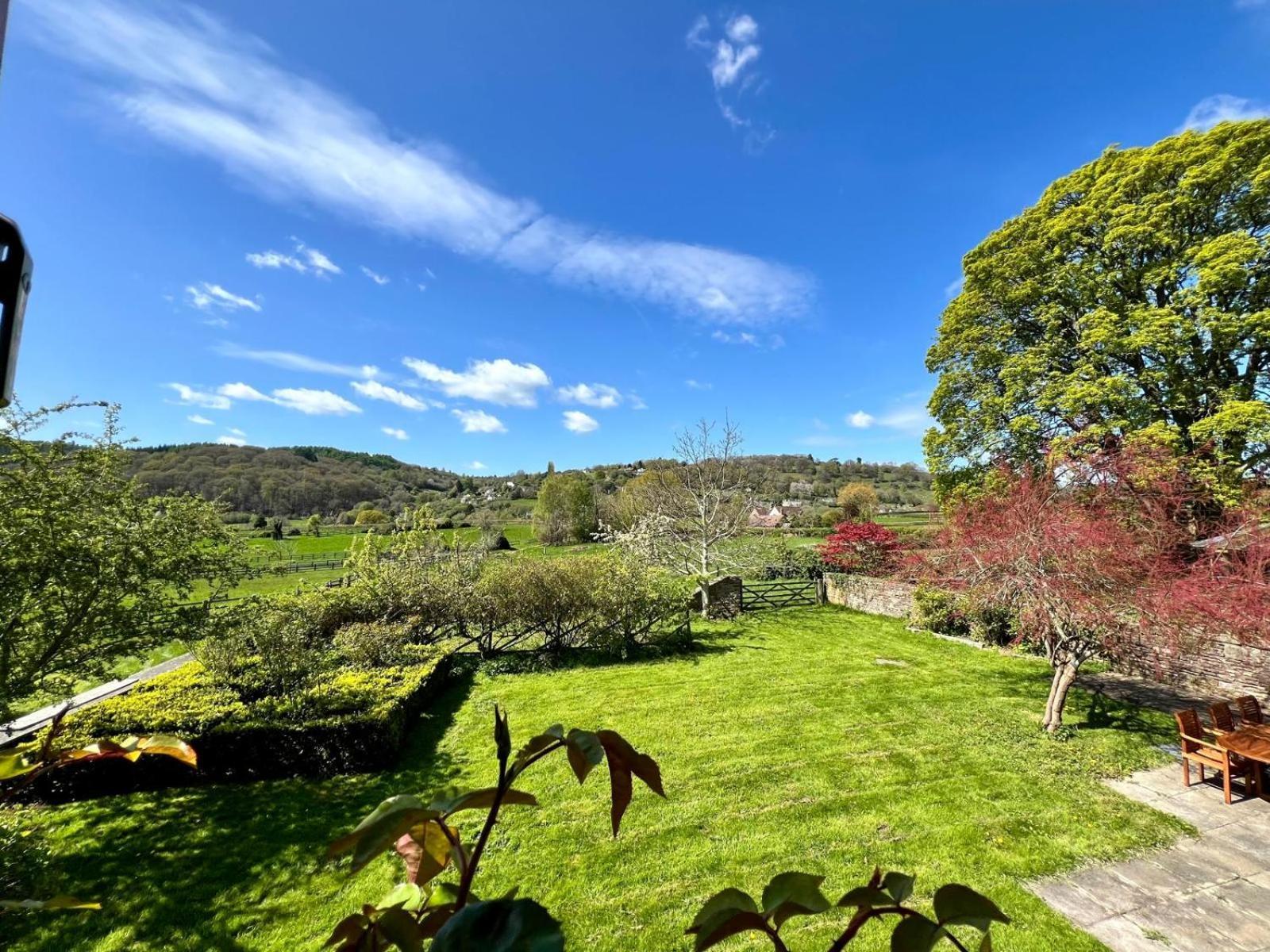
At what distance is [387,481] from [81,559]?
76.6 meters

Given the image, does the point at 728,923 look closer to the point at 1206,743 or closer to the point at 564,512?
the point at 1206,743

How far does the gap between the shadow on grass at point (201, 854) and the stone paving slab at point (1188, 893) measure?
17.8ft

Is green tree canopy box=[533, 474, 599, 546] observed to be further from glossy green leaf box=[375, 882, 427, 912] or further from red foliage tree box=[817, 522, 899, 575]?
glossy green leaf box=[375, 882, 427, 912]

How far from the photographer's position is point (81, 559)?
15.4 ft

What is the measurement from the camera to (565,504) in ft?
143

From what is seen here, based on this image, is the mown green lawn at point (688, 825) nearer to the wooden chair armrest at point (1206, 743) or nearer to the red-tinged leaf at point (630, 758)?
the wooden chair armrest at point (1206, 743)

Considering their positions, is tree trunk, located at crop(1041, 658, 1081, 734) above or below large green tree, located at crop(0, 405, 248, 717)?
below

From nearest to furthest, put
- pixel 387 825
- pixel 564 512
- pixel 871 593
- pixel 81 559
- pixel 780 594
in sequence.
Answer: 1. pixel 387 825
2. pixel 81 559
3. pixel 871 593
4. pixel 780 594
5. pixel 564 512

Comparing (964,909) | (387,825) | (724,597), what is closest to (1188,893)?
(964,909)

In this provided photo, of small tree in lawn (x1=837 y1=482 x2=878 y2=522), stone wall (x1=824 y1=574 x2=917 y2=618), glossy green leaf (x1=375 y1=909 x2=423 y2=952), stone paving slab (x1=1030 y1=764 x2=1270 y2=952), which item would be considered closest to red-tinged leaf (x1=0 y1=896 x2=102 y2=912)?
glossy green leaf (x1=375 y1=909 x2=423 y2=952)

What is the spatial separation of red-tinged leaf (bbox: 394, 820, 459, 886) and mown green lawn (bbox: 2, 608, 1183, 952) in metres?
3.98

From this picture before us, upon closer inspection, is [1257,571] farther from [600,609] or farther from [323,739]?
[323,739]

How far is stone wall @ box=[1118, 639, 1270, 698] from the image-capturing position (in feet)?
26.9

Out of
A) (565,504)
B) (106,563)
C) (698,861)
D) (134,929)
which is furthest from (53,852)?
(565,504)
